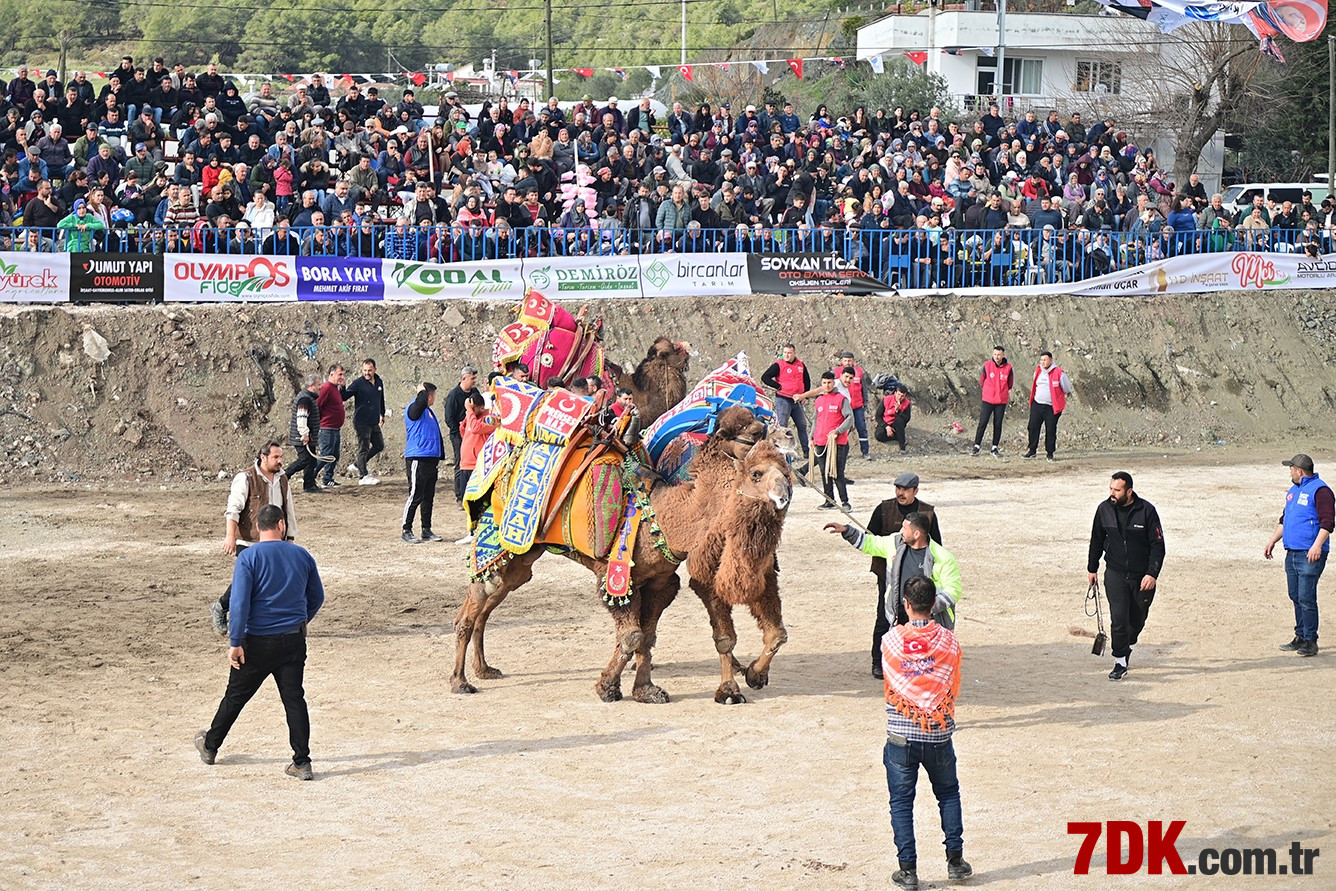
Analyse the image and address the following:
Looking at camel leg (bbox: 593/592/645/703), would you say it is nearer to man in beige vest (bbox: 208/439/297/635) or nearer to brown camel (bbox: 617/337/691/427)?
brown camel (bbox: 617/337/691/427)

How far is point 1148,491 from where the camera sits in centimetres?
2017

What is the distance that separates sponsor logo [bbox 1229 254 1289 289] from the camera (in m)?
28.4

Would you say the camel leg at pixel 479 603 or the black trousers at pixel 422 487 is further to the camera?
the black trousers at pixel 422 487

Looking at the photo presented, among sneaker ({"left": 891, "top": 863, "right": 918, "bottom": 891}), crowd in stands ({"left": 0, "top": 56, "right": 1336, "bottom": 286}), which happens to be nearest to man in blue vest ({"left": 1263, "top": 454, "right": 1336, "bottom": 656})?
sneaker ({"left": 891, "top": 863, "right": 918, "bottom": 891})

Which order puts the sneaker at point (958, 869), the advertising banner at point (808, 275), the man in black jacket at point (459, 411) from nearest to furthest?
the sneaker at point (958, 869)
the man in black jacket at point (459, 411)
the advertising banner at point (808, 275)

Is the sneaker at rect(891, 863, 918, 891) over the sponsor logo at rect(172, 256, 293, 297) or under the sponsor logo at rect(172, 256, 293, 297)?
under

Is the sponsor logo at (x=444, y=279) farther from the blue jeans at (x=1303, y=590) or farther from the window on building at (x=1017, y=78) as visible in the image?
the window on building at (x=1017, y=78)

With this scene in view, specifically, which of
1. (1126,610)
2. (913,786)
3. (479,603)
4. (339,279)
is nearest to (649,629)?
(479,603)

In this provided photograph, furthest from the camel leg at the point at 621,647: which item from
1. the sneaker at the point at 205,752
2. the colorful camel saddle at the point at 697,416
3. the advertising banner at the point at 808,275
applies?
the advertising banner at the point at 808,275

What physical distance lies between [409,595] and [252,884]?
6.87 meters

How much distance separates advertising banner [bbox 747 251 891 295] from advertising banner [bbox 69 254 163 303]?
30.6 feet

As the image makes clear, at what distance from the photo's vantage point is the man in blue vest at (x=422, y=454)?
1592 cm

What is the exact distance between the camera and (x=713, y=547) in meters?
10.0

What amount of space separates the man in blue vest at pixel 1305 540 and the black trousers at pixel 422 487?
27.2 ft
